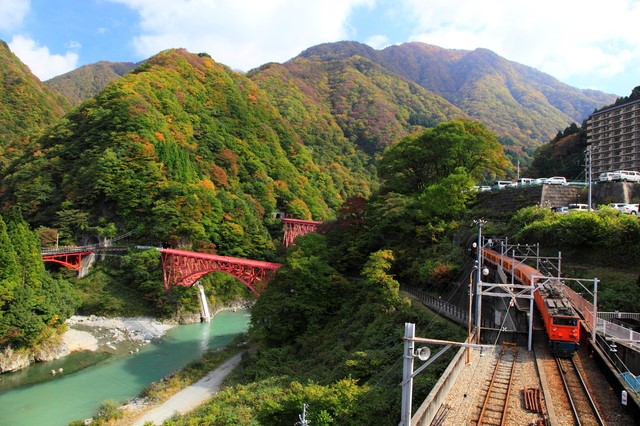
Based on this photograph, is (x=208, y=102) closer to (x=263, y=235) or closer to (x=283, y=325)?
(x=263, y=235)

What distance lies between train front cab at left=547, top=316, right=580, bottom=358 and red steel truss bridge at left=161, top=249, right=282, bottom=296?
2141 cm

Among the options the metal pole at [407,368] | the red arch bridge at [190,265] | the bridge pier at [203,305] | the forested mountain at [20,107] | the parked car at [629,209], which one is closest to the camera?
the metal pole at [407,368]

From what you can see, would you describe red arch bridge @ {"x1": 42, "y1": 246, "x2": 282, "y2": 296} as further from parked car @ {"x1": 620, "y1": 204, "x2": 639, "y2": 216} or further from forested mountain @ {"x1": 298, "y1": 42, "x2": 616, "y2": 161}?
forested mountain @ {"x1": 298, "y1": 42, "x2": 616, "y2": 161}

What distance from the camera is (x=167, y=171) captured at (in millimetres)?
44719

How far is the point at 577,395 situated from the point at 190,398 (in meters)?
16.3

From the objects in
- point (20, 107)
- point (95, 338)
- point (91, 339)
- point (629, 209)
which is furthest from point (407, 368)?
point (20, 107)

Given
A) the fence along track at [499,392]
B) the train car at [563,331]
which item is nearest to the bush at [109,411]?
the fence along track at [499,392]

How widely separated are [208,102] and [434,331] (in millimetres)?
53631

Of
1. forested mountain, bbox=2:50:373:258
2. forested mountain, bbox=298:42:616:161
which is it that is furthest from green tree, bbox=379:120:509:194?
forested mountain, bbox=298:42:616:161

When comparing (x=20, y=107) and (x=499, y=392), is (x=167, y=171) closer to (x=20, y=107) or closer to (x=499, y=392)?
(x=20, y=107)

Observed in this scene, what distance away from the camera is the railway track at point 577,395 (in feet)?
28.1

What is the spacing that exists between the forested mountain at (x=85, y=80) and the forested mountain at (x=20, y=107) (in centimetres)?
4732

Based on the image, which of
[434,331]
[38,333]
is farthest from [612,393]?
[38,333]

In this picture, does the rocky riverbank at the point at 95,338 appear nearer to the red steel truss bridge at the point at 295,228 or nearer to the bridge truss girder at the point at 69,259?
the bridge truss girder at the point at 69,259
